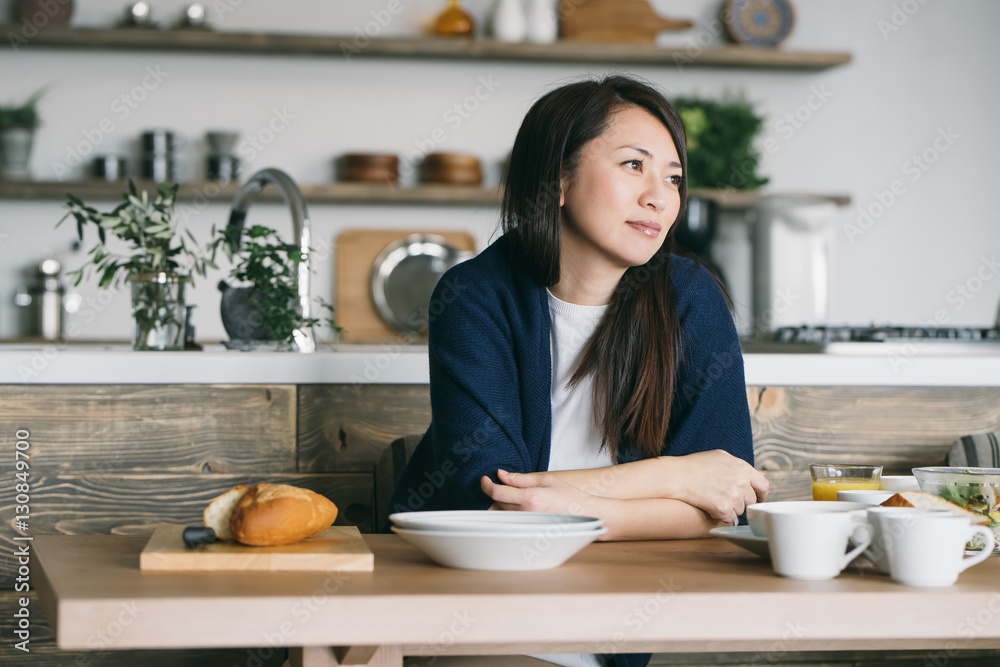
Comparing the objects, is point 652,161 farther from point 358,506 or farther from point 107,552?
point 107,552

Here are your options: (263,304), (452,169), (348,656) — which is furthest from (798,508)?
(452,169)

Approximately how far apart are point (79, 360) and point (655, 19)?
113 inches

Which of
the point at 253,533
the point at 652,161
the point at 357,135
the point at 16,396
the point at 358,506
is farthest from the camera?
the point at 357,135

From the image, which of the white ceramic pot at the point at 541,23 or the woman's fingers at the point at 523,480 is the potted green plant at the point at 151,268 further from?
the white ceramic pot at the point at 541,23

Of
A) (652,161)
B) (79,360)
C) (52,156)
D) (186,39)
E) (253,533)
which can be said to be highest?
(186,39)

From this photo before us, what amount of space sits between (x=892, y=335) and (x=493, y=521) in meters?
1.35

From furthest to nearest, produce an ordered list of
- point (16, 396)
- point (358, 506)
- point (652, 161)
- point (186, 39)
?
point (186, 39), point (358, 506), point (16, 396), point (652, 161)

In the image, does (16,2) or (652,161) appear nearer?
(652,161)

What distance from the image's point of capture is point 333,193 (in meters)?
3.55

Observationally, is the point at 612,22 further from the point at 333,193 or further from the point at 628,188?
the point at 628,188

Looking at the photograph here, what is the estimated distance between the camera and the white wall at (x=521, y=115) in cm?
364

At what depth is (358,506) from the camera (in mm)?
1657

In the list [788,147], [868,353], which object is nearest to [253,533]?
[868,353]

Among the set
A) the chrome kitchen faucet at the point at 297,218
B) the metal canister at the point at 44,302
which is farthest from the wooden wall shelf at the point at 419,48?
the chrome kitchen faucet at the point at 297,218
